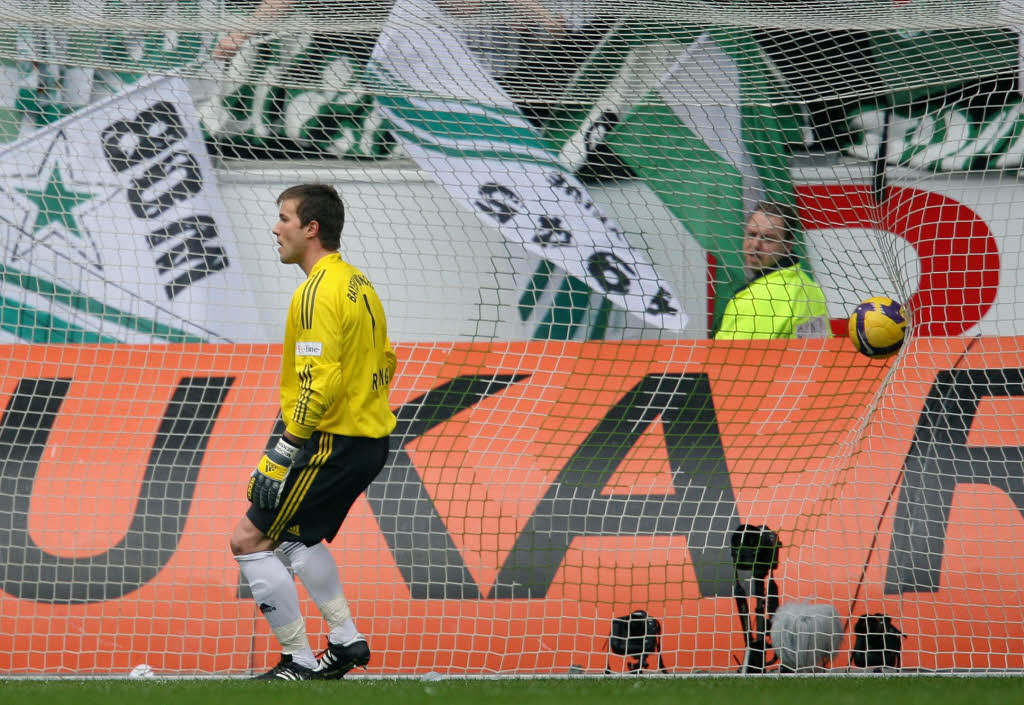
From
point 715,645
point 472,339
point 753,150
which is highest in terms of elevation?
point 753,150

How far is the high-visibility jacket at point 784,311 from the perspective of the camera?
467 cm

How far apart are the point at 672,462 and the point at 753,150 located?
1379 mm

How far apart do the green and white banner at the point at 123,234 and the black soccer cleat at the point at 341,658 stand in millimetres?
2196

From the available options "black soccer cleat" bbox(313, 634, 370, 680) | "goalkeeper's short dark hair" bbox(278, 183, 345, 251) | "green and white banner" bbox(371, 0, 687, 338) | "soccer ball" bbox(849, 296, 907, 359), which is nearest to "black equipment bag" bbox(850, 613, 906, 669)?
"soccer ball" bbox(849, 296, 907, 359)

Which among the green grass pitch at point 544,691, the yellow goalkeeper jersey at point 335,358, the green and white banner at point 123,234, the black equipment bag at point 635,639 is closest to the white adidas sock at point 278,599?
the green grass pitch at point 544,691

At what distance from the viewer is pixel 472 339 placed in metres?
4.92

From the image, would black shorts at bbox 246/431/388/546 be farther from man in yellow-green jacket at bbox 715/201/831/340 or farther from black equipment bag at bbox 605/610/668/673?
man in yellow-green jacket at bbox 715/201/831/340

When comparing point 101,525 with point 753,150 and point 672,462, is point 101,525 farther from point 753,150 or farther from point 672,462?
point 753,150

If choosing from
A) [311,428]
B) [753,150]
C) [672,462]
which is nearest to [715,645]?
[672,462]

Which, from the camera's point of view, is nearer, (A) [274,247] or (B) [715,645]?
(B) [715,645]

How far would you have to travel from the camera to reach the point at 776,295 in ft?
15.4

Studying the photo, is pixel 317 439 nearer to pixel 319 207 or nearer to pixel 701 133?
pixel 319 207

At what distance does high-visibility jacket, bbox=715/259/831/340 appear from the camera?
15.3 feet

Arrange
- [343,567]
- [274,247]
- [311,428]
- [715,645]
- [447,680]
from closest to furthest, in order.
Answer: [311,428] → [447,680] → [715,645] → [343,567] → [274,247]
